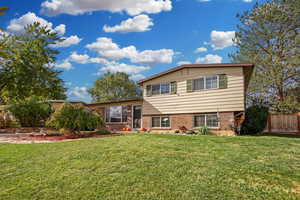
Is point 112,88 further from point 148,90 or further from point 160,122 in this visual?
point 160,122

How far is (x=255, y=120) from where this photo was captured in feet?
40.4

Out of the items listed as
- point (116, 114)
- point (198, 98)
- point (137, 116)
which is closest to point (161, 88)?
point (198, 98)

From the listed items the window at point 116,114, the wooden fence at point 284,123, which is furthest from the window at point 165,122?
the wooden fence at point 284,123

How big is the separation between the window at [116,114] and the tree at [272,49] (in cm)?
1483

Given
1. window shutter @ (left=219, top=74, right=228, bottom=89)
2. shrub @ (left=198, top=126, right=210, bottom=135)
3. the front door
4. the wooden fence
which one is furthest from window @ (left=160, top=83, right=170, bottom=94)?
the wooden fence

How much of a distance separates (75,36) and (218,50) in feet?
56.3

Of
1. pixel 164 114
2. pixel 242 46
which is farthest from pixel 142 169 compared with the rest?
pixel 242 46

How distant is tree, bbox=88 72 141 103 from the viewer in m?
38.5

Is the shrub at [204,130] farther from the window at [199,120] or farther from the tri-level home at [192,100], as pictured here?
the window at [199,120]

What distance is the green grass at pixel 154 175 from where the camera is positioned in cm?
323

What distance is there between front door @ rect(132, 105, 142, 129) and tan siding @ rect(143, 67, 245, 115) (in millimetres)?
999

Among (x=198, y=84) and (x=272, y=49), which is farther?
(x=272, y=49)

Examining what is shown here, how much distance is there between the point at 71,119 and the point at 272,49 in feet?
67.4

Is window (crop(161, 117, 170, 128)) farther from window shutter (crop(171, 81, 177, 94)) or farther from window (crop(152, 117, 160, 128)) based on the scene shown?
window shutter (crop(171, 81, 177, 94))
